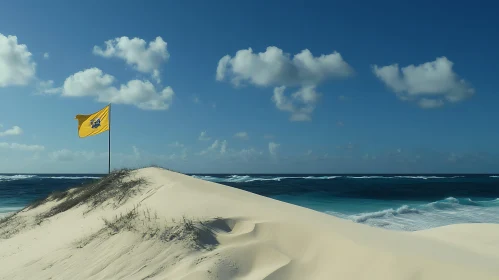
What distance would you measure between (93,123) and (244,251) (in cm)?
1182

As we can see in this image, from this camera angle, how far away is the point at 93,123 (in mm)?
15047

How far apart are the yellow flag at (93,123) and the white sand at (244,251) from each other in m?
7.33

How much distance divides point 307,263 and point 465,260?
2.12 m

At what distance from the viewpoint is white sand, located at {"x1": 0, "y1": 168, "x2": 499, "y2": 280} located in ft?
15.5

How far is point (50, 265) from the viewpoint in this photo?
6191 mm

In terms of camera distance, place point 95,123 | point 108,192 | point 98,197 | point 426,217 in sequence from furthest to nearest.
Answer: point 426,217 < point 95,123 < point 108,192 < point 98,197

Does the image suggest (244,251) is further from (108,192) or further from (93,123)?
(93,123)

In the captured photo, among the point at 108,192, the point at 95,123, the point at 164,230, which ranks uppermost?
the point at 95,123

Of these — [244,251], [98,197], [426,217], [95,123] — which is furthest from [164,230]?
[426,217]

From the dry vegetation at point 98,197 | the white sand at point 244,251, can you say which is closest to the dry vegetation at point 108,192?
the dry vegetation at point 98,197

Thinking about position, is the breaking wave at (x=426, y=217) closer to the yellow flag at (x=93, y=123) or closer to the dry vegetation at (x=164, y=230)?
the dry vegetation at (x=164, y=230)

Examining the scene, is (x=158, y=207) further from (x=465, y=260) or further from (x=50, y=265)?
(x=465, y=260)

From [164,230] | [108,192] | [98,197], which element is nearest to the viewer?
[164,230]

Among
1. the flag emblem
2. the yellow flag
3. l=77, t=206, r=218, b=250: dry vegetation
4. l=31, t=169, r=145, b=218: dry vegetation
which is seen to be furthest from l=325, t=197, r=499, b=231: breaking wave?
the flag emblem
